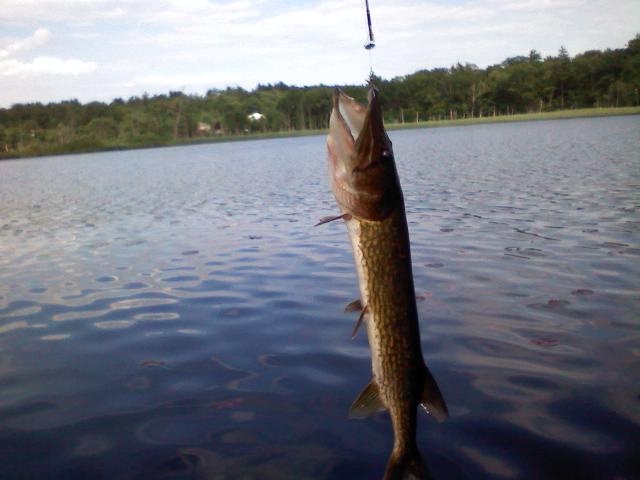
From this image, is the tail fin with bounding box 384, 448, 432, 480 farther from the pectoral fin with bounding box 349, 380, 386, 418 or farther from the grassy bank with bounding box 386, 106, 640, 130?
the grassy bank with bounding box 386, 106, 640, 130

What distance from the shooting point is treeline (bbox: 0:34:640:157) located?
356 ft

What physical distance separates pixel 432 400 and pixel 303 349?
11.8 ft

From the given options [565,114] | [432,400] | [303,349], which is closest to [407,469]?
[432,400]

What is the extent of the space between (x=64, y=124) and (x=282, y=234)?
134m

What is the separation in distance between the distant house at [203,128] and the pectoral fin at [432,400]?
14119 cm

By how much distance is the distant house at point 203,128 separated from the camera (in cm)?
13800

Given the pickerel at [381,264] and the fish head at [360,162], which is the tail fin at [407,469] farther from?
the fish head at [360,162]

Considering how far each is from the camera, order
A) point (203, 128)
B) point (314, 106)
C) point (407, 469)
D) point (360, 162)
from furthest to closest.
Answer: point (203, 128) < point (314, 106) < point (407, 469) < point (360, 162)

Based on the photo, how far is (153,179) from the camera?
32.9 m

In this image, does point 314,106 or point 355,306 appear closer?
point 355,306

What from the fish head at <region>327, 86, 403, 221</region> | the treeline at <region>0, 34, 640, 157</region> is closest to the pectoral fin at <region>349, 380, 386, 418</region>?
the fish head at <region>327, 86, 403, 221</region>

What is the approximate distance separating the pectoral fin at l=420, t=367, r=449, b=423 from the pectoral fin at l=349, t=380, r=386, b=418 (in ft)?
0.80

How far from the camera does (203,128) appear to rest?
139 meters

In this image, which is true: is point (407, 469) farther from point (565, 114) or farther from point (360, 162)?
point (565, 114)
